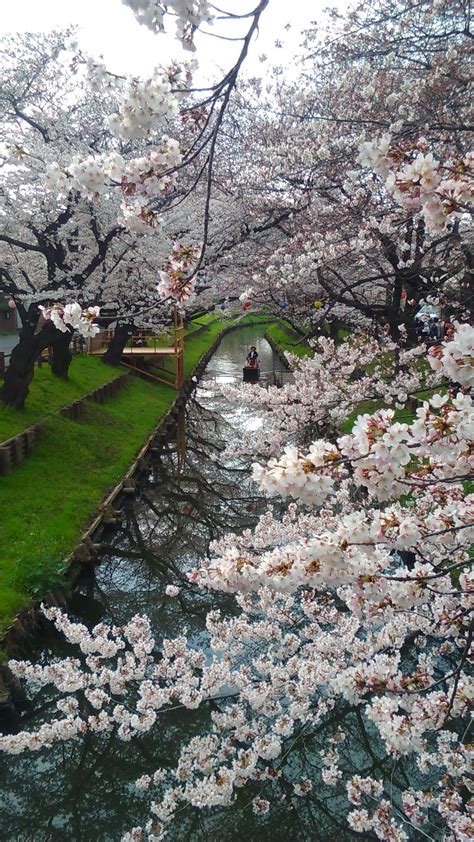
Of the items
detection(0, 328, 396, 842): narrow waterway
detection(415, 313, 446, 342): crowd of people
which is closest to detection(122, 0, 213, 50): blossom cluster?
detection(415, 313, 446, 342): crowd of people

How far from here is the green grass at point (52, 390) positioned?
12.7m

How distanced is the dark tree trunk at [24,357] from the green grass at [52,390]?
14.1 inches

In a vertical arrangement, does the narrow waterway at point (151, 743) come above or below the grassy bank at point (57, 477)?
below

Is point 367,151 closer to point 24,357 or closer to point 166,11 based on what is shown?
point 166,11

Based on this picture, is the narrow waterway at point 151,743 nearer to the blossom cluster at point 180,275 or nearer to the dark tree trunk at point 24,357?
the dark tree trunk at point 24,357

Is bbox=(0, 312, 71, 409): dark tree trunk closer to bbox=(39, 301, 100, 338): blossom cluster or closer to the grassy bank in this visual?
the grassy bank

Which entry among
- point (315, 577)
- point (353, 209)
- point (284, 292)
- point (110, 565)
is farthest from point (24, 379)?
point (315, 577)

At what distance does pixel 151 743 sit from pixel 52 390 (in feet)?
39.1

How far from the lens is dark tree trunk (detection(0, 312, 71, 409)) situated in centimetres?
1289

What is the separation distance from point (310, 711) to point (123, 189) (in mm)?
4812

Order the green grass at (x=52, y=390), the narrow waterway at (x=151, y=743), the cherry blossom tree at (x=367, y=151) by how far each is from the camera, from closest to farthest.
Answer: the narrow waterway at (x=151, y=743), the cherry blossom tree at (x=367, y=151), the green grass at (x=52, y=390)

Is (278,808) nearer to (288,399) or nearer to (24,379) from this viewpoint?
(288,399)

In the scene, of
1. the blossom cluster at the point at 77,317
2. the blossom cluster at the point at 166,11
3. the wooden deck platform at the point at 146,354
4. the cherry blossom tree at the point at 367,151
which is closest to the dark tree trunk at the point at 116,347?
the wooden deck platform at the point at 146,354

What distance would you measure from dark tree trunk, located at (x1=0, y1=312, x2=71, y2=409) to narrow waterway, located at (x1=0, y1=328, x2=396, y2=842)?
370 cm
